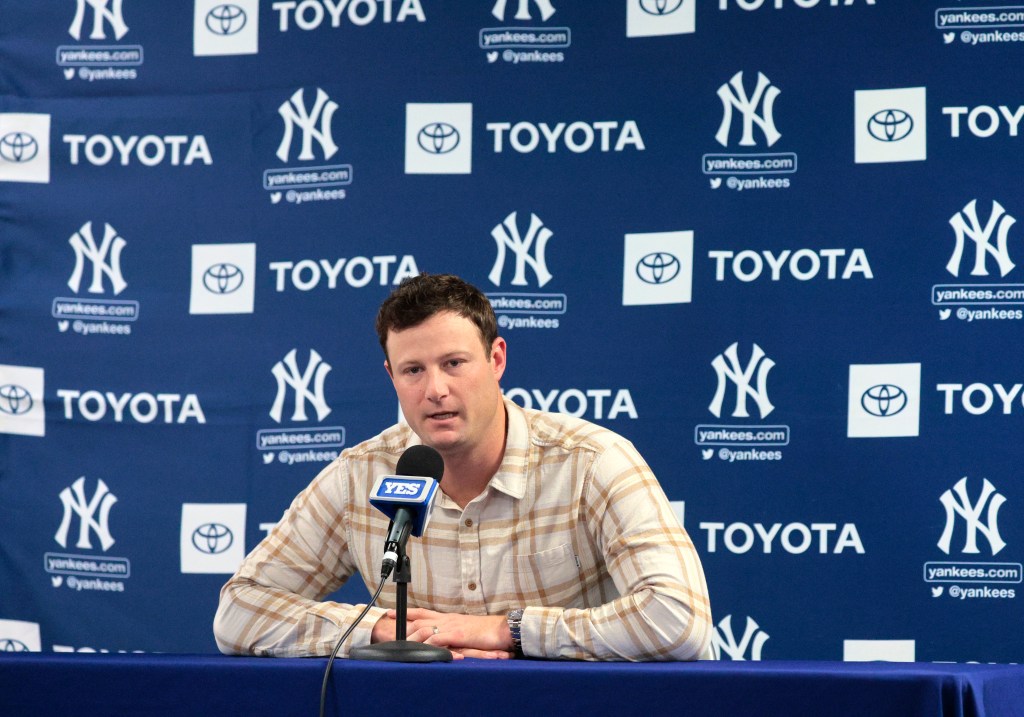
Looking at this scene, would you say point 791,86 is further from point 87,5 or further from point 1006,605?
point 87,5

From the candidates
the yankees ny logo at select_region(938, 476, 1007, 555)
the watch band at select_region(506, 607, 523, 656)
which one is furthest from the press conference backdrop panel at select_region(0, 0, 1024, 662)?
the watch band at select_region(506, 607, 523, 656)

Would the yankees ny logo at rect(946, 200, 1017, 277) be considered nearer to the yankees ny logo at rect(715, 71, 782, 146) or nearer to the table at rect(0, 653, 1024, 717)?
the yankees ny logo at rect(715, 71, 782, 146)

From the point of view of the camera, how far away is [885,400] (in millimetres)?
3248

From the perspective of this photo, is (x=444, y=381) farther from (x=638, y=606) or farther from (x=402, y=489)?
(x=638, y=606)

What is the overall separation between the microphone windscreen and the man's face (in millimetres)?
→ 358

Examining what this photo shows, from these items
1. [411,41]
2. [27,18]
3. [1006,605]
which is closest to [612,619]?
[1006,605]

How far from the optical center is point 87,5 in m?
3.83

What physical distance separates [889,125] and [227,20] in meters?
2.23

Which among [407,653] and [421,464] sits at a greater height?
[421,464]

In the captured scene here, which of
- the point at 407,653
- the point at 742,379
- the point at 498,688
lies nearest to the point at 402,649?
the point at 407,653

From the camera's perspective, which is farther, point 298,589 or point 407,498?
point 298,589

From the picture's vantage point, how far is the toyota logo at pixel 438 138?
3578 mm

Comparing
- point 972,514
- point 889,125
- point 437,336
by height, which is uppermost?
point 889,125

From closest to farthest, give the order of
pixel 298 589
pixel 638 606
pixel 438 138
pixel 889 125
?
pixel 638 606 < pixel 298 589 < pixel 889 125 < pixel 438 138
